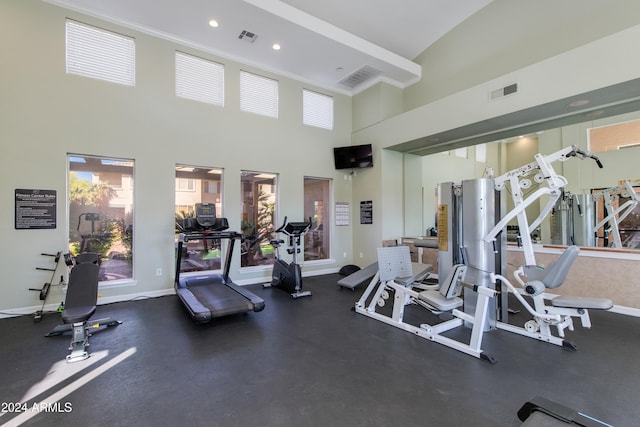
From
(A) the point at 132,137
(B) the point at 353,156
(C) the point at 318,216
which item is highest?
(B) the point at 353,156

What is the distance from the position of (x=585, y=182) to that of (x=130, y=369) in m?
8.78

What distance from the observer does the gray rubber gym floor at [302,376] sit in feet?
7.14

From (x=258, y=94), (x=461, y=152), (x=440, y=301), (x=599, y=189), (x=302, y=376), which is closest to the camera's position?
(x=302, y=376)

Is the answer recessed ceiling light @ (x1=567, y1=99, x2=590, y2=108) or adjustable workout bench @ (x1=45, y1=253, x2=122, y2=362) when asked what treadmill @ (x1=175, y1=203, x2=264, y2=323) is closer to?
adjustable workout bench @ (x1=45, y1=253, x2=122, y2=362)

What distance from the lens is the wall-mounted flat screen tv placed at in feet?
23.7

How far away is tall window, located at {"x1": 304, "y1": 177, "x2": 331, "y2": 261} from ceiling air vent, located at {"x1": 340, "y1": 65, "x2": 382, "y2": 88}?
254 centimetres

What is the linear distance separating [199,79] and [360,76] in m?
3.69

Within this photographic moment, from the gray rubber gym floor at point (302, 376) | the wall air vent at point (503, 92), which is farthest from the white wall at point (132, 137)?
the wall air vent at point (503, 92)

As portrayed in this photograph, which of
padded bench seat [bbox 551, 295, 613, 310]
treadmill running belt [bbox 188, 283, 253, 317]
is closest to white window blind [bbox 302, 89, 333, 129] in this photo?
treadmill running belt [bbox 188, 283, 253, 317]

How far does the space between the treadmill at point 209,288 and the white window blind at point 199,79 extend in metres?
2.39

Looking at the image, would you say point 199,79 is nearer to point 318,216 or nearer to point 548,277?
point 318,216

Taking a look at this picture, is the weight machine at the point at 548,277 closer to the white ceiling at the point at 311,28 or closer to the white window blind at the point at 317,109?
the white ceiling at the point at 311,28

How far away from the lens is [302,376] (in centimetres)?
269

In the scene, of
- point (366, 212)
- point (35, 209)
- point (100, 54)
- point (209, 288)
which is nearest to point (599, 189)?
point (366, 212)
